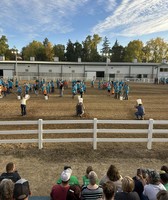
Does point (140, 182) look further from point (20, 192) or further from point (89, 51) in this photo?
point (89, 51)

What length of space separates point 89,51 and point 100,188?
8916 centimetres

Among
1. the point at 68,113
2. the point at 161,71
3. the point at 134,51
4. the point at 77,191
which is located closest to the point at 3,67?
the point at 161,71

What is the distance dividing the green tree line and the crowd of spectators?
75.3 meters

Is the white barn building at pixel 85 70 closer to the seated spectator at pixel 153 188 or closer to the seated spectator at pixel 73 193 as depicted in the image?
the seated spectator at pixel 153 188

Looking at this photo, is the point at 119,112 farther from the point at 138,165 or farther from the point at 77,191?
the point at 77,191

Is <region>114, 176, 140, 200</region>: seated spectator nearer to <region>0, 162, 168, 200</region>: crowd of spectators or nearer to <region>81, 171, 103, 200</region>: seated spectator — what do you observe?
<region>0, 162, 168, 200</region>: crowd of spectators

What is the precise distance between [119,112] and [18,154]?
31.2ft

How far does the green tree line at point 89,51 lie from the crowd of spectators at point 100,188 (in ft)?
247

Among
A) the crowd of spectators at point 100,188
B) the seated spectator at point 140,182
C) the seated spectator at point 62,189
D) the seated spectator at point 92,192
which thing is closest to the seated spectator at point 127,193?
the crowd of spectators at point 100,188

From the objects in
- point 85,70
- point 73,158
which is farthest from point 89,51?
point 73,158

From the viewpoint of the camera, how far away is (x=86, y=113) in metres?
15.4

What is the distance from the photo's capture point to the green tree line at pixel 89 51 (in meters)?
79.5

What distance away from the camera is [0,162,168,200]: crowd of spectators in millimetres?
3336

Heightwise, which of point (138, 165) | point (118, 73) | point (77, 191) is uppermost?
point (118, 73)
